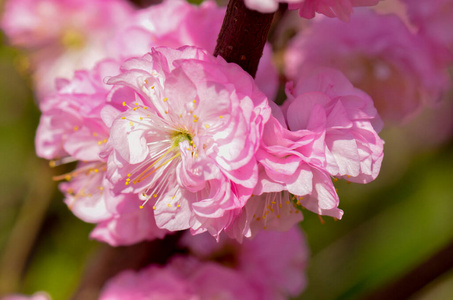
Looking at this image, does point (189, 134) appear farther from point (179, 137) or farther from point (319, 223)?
point (319, 223)

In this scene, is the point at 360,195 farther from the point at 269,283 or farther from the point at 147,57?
the point at 147,57

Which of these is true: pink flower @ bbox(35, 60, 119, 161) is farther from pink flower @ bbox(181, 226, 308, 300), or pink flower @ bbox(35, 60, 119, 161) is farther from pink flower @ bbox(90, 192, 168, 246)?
pink flower @ bbox(181, 226, 308, 300)

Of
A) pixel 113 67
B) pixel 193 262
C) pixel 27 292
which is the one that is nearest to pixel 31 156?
pixel 27 292

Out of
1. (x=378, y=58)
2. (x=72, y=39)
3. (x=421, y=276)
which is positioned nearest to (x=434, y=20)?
(x=378, y=58)

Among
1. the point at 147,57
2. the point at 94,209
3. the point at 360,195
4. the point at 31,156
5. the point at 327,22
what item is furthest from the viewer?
the point at 360,195

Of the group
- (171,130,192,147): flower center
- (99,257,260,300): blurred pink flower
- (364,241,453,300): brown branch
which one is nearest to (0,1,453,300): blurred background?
(364,241,453,300): brown branch

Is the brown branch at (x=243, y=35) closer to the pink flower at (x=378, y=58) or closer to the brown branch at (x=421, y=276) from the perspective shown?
the pink flower at (x=378, y=58)

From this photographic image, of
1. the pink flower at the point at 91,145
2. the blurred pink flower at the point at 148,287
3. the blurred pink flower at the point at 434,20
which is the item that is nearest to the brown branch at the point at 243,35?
the pink flower at the point at 91,145
